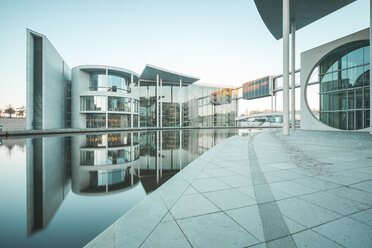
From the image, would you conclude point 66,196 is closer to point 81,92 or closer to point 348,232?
point 348,232

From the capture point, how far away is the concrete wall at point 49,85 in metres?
24.2

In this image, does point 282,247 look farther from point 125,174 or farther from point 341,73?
point 341,73

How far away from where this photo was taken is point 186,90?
4822 centimetres

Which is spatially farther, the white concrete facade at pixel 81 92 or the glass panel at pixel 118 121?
the glass panel at pixel 118 121

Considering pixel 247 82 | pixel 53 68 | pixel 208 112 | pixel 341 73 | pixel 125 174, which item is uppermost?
pixel 247 82

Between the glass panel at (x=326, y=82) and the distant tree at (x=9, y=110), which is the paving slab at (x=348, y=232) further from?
the distant tree at (x=9, y=110)

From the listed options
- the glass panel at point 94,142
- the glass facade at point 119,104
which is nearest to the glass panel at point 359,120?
the glass panel at point 94,142

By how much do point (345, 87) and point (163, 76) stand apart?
3241 centimetres

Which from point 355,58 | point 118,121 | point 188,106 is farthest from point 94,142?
point 188,106

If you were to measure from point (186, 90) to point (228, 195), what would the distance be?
4627 centimetres

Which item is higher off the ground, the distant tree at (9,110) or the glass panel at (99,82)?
the glass panel at (99,82)

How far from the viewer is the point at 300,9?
901 inches

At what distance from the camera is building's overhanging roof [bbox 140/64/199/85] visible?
3637 cm

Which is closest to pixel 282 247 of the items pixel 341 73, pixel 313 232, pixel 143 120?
pixel 313 232
